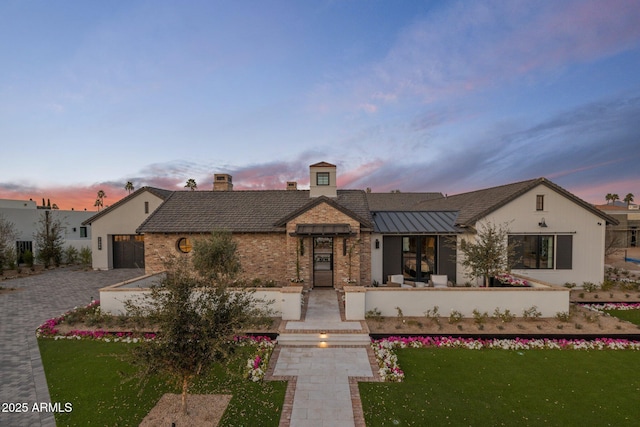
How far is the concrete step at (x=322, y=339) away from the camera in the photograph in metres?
9.69

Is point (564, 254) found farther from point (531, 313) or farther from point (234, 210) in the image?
point (234, 210)

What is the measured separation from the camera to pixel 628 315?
12.7 m

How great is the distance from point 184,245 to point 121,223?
1139cm

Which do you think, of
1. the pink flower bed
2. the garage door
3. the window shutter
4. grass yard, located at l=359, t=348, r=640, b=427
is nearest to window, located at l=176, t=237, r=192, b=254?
the garage door

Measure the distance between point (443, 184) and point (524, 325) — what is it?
23710mm

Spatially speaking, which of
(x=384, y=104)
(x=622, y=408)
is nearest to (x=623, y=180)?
(x=384, y=104)

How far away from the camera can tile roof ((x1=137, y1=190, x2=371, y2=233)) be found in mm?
16672

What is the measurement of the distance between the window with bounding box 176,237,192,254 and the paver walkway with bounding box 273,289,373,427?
975cm

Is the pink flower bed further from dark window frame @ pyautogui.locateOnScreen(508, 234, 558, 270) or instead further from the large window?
dark window frame @ pyautogui.locateOnScreen(508, 234, 558, 270)

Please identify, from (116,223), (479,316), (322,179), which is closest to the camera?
(479,316)

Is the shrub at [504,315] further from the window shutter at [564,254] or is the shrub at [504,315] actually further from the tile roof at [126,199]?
the tile roof at [126,199]

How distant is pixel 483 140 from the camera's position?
77.8ft

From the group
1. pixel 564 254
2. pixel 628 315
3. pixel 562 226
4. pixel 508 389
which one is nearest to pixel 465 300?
pixel 508 389

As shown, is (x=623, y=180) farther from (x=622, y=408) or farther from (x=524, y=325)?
(x=622, y=408)
